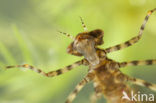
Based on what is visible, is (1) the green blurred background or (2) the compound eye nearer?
(2) the compound eye

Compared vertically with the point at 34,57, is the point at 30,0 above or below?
above

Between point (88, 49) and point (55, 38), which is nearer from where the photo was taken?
point (88, 49)

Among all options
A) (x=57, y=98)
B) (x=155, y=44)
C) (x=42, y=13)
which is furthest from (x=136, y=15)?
(x=57, y=98)

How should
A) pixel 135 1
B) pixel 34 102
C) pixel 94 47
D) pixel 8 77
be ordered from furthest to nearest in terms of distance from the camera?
1. pixel 34 102
2. pixel 8 77
3. pixel 135 1
4. pixel 94 47

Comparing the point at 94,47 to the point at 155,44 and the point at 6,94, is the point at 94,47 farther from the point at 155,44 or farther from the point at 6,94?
the point at 6,94

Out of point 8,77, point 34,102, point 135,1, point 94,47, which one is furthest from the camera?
point 34,102

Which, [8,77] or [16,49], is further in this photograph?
[16,49]

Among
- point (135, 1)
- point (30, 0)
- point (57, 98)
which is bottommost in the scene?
point (57, 98)

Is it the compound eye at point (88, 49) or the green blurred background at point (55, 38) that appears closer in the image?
the compound eye at point (88, 49)
